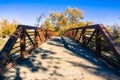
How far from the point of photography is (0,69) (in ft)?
13.9

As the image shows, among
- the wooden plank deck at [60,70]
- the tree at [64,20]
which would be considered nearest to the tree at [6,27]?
the tree at [64,20]

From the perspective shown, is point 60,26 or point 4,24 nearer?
point 60,26

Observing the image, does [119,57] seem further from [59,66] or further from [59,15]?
[59,15]

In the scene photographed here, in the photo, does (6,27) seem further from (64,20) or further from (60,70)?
(60,70)

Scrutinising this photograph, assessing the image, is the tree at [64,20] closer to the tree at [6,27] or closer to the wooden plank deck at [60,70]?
the tree at [6,27]

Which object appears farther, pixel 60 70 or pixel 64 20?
pixel 64 20

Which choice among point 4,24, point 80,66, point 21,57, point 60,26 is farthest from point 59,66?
point 4,24

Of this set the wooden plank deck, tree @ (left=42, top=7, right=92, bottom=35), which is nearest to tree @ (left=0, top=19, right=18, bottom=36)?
tree @ (left=42, top=7, right=92, bottom=35)

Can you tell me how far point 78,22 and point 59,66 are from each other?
8165 centimetres

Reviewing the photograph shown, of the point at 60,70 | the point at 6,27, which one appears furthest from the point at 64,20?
the point at 60,70

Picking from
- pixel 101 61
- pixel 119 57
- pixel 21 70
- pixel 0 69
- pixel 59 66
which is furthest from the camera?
pixel 101 61

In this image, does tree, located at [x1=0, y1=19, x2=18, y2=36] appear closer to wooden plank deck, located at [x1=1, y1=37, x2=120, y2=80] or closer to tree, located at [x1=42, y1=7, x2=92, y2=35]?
tree, located at [x1=42, y1=7, x2=92, y2=35]

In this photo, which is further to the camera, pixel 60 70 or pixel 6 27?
pixel 6 27

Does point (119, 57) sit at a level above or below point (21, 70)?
above
